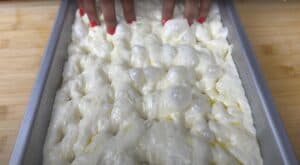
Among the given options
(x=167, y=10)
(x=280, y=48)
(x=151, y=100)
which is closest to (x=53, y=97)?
(x=151, y=100)

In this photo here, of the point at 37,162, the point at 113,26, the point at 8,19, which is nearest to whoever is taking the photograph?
the point at 37,162

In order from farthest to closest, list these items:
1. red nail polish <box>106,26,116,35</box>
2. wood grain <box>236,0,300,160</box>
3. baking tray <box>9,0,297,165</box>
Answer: red nail polish <box>106,26,116,35</box> → wood grain <box>236,0,300,160</box> → baking tray <box>9,0,297,165</box>

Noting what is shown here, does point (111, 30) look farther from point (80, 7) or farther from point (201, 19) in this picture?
point (201, 19)

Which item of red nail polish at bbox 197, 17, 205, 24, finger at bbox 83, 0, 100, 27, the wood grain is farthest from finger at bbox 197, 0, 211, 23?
finger at bbox 83, 0, 100, 27

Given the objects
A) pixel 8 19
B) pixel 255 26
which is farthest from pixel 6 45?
pixel 255 26

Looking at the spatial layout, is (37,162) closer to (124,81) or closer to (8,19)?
(124,81)

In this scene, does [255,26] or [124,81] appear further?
[255,26]

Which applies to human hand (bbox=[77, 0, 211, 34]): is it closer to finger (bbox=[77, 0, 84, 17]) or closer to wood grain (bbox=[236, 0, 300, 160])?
finger (bbox=[77, 0, 84, 17])
